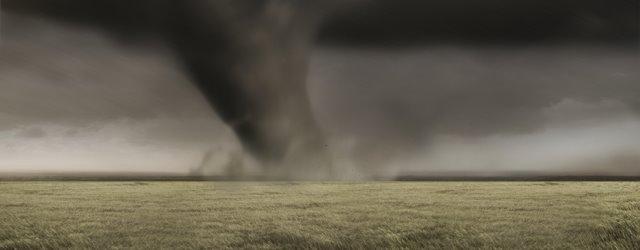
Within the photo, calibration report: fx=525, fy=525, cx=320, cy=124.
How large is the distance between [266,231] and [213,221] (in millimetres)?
4162

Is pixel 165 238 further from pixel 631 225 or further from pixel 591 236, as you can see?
pixel 631 225

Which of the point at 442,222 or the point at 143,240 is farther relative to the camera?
the point at 442,222

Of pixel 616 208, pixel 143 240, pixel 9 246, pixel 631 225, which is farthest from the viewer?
pixel 616 208

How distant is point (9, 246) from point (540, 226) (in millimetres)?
15428

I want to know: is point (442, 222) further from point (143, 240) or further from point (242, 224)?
point (143, 240)

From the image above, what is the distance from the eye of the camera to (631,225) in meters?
15.6

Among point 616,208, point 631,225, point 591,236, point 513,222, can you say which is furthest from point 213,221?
point 616,208

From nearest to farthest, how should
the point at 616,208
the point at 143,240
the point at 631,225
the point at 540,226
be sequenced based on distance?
the point at 143,240
the point at 631,225
the point at 540,226
the point at 616,208

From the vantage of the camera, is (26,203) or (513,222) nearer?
(513,222)

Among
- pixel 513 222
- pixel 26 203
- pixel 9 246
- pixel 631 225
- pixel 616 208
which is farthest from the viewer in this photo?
pixel 26 203

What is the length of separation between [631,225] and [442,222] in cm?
558

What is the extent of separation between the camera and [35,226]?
56.6 ft

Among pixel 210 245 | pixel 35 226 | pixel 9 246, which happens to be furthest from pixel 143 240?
pixel 35 226

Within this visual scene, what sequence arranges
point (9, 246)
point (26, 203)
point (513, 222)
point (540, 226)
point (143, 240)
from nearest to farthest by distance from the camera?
point (9, 246) → point (143, 240) → point (540, 226) → point (513, 222) → point (26, 203)
